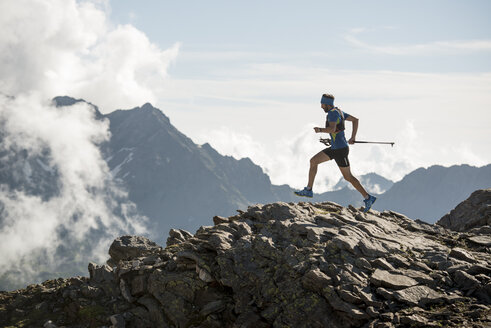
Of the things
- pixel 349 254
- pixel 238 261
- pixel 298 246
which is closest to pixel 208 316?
pixel 238 261

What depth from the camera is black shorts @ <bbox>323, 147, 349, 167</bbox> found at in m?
18.8

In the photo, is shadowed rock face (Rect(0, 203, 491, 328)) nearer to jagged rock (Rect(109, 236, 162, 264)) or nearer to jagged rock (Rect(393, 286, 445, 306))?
jagged rock (Rect(393, 286, 445, 306))

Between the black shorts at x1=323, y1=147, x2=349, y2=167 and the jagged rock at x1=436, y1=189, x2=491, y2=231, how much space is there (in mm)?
9366

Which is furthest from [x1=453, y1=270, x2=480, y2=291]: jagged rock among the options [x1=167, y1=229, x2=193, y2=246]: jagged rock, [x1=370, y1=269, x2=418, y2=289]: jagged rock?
[x1=167, y1=229, x2=193, y2=246]: jagged rock

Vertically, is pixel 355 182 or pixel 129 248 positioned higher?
pixel 129 248

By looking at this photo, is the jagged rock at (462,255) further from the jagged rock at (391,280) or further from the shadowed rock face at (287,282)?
the jagged rock at (391,280)

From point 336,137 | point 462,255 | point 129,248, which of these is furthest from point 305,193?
point 129,248

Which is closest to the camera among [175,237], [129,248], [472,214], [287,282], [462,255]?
[287,282]

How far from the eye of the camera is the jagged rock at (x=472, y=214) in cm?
2298

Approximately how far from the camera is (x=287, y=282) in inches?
597

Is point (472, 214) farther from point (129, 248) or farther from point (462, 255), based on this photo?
point (129, 248)

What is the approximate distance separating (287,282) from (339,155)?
21.5 feet

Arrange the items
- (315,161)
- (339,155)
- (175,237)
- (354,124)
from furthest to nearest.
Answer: (175,237)
(315,161)
(354,124)
(339,155)

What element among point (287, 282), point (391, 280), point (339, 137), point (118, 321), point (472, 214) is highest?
point (339, 137)
